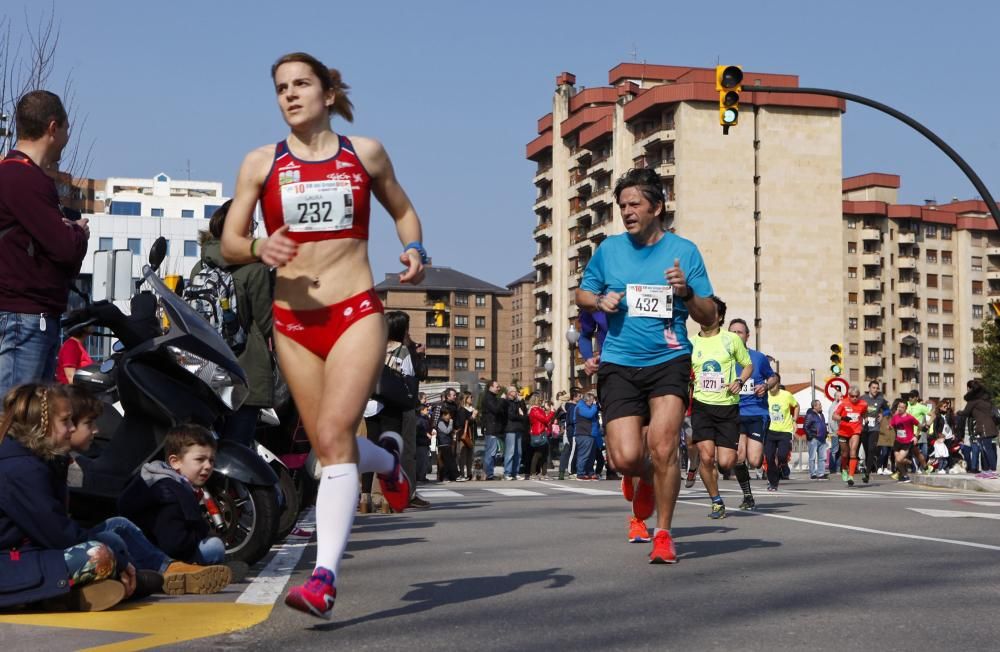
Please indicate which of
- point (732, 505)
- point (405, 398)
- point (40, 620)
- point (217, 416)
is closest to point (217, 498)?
point (217, 416)

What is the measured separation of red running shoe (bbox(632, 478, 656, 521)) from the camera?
895cm

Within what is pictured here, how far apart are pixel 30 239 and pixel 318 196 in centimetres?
208

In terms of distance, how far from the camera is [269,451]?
10008 mm

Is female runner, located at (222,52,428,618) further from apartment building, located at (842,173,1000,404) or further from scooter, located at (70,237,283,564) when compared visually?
apartment building, located at (842,173,1000,404)

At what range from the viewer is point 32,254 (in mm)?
7223

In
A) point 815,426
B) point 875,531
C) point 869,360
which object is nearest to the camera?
point 875,531

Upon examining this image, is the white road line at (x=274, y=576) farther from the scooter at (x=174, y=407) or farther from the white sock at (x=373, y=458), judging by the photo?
the white sock at (x=373, y=458)

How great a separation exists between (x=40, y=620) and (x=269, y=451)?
14.6 ft

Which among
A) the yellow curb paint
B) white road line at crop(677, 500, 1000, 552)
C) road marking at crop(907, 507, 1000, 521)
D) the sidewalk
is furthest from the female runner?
the sidewalk

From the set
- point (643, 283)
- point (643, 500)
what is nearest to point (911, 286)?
point (643, 500)

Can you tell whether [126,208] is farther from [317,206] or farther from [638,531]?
[317,206]

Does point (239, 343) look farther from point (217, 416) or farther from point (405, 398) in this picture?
point (405, 398)

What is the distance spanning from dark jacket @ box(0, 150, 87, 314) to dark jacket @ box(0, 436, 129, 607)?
1521 millimetres

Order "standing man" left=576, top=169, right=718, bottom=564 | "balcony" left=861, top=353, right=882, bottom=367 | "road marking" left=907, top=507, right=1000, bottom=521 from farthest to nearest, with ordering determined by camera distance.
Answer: "balcony" left=861, top=353, right=882, bottom=367 < "road marking" left=907, top=507, right=1000, bottom=521 < "standing man" left=576, top=169, right=718, bottom=564
